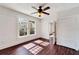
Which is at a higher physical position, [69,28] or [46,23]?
[46,23]

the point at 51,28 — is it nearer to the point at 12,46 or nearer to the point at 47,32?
the point at 47,32

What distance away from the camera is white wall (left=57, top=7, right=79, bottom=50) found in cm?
122

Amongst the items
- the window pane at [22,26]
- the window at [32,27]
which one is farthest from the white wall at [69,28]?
the window pane at [22,26]

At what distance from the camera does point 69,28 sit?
1296 mm

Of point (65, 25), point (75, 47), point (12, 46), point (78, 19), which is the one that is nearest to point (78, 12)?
point (78, 19)

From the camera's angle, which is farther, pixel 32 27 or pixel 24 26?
pixel 32 27

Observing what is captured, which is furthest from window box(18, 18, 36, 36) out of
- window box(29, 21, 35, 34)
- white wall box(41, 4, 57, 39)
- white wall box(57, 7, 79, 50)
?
white wall box(57, 7, 79, 50)

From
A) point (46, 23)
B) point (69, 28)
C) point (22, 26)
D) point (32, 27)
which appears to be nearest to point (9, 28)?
point (22, 26)

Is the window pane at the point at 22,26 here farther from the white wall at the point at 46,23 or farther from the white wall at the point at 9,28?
the white wall at the point at 46,23

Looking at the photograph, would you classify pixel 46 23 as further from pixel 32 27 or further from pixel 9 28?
pixel 9 28

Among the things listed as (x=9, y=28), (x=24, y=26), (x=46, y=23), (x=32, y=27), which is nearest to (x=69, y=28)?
(x=46, y=23)

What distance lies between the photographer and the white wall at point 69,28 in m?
1.22

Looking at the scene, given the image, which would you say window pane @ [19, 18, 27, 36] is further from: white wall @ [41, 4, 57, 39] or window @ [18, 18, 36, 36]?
white wall @ [41, 4, 57, 39]
